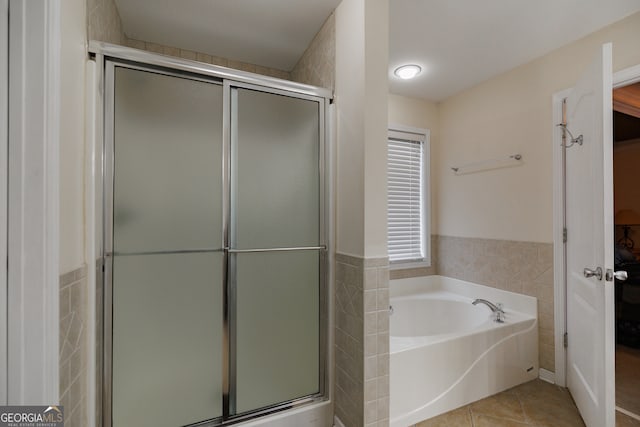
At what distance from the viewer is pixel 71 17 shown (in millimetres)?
1124

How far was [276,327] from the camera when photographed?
1.71 meters

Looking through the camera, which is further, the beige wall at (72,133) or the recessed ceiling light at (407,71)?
the recessed ceiling light at (407,71)

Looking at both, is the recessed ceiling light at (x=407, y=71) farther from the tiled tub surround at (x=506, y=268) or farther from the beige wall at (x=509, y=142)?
the tiled tub surround at (x=506, y=268)

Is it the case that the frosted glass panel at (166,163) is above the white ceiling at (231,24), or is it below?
below

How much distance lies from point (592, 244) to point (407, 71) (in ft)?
5.80

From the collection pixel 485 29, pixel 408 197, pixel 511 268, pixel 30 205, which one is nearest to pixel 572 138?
pixel 485 29

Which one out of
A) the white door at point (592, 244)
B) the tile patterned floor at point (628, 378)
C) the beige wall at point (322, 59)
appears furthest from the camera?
the tile patterned floor at point (628, 378)

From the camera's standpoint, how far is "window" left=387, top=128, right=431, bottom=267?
119 inches

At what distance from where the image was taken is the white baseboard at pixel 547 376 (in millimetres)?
2234

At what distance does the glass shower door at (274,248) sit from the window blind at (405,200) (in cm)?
141

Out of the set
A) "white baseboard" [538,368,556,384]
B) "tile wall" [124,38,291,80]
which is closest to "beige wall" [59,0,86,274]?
"tile wall" [124,38,291,80]

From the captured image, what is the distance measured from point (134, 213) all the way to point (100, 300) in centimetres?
41

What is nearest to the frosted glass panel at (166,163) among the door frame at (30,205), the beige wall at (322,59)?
the door frame at (30,205)

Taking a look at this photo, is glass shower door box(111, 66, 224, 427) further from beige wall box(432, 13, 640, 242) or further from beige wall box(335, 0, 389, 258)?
beige wall box(432, 13, 640, 242)
